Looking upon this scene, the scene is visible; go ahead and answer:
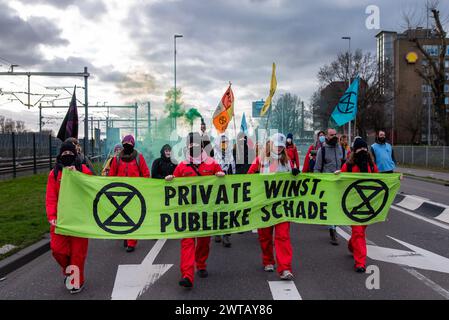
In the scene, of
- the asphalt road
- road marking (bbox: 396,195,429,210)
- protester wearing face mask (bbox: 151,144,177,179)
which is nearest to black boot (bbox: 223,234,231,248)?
the asphalt road

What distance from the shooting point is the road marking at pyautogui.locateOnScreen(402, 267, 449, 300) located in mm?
5059

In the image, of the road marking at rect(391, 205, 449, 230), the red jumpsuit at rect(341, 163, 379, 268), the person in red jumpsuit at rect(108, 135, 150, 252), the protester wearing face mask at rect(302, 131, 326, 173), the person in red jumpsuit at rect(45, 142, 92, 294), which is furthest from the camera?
the protester wearing face mask at rect(302, 131, 326, 173)

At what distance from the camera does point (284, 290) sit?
5242 mm

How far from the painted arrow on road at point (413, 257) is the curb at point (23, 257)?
5237 mm

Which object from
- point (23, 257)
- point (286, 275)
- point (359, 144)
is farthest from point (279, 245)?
point (23, 257)

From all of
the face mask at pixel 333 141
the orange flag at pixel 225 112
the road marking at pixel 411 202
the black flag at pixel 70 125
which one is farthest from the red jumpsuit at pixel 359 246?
the orange flag at pixel 225 112

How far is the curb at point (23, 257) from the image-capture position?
6149mm

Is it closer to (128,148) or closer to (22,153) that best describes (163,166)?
(128,148)

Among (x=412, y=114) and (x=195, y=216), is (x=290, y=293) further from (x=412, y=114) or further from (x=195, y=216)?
A: (x=412, y=114)

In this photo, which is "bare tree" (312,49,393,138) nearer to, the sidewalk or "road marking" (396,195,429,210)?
the sidewalk

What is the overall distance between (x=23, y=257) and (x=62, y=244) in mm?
1788

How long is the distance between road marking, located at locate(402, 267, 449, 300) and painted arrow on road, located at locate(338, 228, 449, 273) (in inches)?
11.1

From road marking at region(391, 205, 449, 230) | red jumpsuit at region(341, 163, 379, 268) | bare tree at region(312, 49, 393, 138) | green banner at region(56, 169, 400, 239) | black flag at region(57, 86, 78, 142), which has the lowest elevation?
road marking at region(391, 205, 449, 230)
